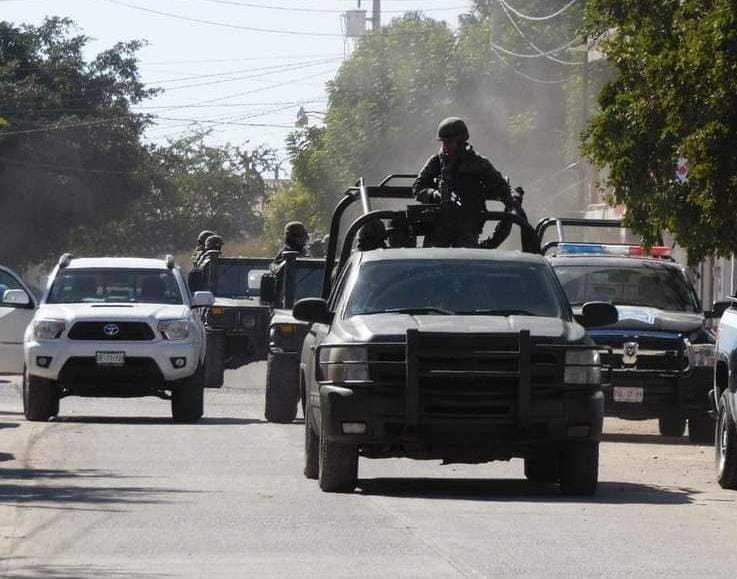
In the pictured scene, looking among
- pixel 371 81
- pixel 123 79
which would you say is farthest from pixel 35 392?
pixel 371 81

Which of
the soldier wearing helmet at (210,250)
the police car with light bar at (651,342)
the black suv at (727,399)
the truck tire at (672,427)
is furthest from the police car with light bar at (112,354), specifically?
the black suv at (727,399)

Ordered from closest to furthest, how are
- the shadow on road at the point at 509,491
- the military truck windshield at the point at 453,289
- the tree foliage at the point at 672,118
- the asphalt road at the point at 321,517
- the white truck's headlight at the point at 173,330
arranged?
1. the asphalt road at the point at 321,517
2. the shadow on road at the point at 509,491
3. the military truck windshield at the point at 453,289
4. the tree foliage at the point at 672,118
5. the white truck's headlight at the point at 173,330

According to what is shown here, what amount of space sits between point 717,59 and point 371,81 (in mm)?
65815

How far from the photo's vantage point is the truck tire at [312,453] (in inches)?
599

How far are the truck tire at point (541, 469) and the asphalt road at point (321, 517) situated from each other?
5.7 inches

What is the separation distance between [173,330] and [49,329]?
131cm

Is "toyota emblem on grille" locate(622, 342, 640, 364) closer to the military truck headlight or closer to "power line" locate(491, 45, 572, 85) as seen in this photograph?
the military truck headlight

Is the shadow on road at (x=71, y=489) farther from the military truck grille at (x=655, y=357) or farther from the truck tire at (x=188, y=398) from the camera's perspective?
the military truck grille at (x=655, y=357)

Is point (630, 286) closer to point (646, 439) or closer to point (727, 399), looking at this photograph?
point (646, 439)

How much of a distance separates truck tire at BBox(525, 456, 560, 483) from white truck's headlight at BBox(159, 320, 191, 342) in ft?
25.3

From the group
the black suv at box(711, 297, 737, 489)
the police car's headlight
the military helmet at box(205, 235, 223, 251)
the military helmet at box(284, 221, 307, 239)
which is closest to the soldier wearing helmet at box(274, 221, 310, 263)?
the military helmet at box(284, 221, 307, 239)

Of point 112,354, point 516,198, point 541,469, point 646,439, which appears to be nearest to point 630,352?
point 646,439

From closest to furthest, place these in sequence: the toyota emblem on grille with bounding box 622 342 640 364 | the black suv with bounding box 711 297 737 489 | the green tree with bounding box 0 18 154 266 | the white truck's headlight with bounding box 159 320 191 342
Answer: the black suv with bounding box 711 297 737 489 < the toyota emblem on grille with bounding box 622 342 640 364 < the white truck's headlight with bounding box 159 320 191 342 < the green tree with bounding box 0 18 154 266

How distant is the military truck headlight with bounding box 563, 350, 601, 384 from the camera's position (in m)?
13.9
